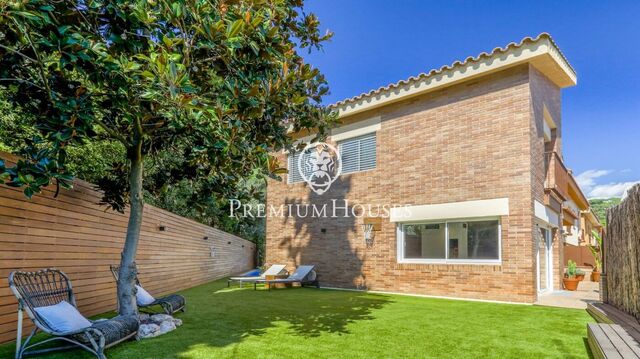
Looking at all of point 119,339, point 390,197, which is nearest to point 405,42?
point 390,197

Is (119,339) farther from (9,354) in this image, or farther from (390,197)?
(390,197)

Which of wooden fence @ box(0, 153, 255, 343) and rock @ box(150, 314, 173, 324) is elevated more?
wooden fence @ box(0, 153, 255, 343)

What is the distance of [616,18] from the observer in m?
14.8

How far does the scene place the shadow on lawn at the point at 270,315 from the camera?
674 cm

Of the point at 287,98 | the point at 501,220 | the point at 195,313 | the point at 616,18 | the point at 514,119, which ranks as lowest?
the point at 195,313

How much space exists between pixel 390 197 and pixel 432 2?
8184mm

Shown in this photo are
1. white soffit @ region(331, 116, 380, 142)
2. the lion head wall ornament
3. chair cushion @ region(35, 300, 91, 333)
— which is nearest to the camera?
chair cushion @ region(35, 300, 91, 333)

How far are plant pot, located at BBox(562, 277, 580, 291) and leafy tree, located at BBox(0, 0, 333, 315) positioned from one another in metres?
11.3

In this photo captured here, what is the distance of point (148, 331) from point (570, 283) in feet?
42.3

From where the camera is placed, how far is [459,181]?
11.7 metres

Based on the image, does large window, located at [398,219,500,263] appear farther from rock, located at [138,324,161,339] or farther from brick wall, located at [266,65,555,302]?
rock, located at [138,324,161,339]

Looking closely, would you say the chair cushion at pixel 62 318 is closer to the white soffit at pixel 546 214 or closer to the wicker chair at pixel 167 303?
the wicker chair at pixel 167 303

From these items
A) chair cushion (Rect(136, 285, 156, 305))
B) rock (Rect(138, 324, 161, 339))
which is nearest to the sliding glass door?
rock (Rect(138, 324, 161, 339))

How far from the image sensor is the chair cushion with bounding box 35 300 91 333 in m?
5.07
